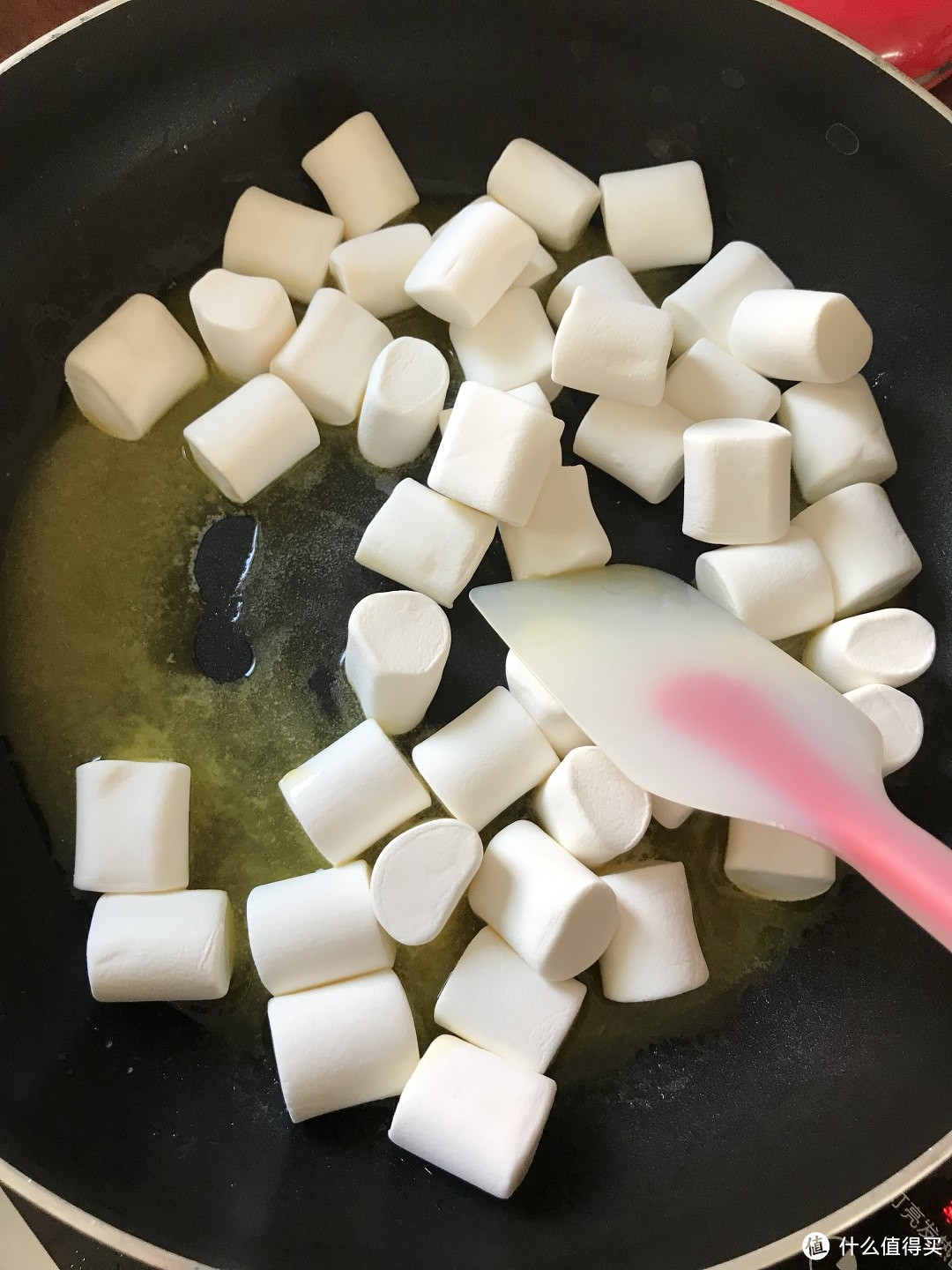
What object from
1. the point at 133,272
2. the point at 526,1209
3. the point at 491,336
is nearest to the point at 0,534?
the point at 133,272

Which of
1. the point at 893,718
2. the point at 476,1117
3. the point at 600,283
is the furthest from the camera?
the point at 600,283

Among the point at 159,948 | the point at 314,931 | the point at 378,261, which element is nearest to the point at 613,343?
the point at 378,261

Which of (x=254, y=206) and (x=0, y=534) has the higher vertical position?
(x=254, y=206)

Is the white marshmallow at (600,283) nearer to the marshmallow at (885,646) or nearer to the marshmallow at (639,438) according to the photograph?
the marshmallow at (639,438)

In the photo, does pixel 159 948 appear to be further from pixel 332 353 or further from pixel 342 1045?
pixel 332 353

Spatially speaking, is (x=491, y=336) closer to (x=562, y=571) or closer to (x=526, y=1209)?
(x=562, y=571)

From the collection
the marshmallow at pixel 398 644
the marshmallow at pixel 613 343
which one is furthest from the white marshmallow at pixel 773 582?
the marshmallow at pixel 398 644
